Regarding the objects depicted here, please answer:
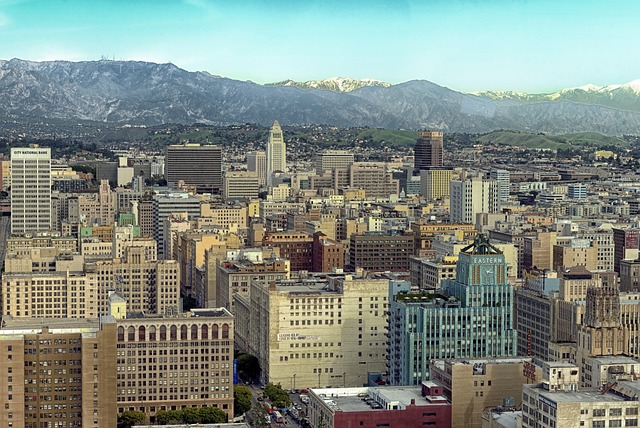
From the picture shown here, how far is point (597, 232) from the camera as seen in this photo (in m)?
60.9

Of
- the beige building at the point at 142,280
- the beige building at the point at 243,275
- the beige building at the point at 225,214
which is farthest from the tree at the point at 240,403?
the beige building at the point at 225,214

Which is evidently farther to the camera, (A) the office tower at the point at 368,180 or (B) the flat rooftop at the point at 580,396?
(A) the office tower at the point at 368,180

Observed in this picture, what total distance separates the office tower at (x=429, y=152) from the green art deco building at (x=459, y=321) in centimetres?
7238

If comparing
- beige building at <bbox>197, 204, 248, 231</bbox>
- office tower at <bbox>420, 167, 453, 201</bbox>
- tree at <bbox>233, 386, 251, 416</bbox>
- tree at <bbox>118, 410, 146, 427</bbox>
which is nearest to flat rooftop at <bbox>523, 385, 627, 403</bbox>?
tree at <bbox>233, 386, 251, 416</bbox>

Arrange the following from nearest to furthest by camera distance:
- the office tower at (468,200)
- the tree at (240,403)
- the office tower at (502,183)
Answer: the tree at (240,403)
the office tower at (468,200)
the office tower at (502,183)

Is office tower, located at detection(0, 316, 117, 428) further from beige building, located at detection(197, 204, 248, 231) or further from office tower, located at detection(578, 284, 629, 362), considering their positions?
beige building, located at detection(197, 204, 248, 231)

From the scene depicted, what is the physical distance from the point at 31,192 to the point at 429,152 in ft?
158

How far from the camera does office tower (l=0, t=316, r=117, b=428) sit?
32.4 meters

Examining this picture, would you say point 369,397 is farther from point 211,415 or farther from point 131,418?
point 131,418

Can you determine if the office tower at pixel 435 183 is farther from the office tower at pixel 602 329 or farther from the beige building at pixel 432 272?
the office tower at pixel 602 329

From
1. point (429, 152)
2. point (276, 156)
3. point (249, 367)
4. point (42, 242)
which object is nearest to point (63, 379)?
point (249, 367)

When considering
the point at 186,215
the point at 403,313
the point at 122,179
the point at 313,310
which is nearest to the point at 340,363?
the point at 313,310

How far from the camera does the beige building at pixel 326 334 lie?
41.8 m

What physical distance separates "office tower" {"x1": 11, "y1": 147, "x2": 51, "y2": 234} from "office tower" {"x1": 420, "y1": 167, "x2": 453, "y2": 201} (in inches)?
1343
